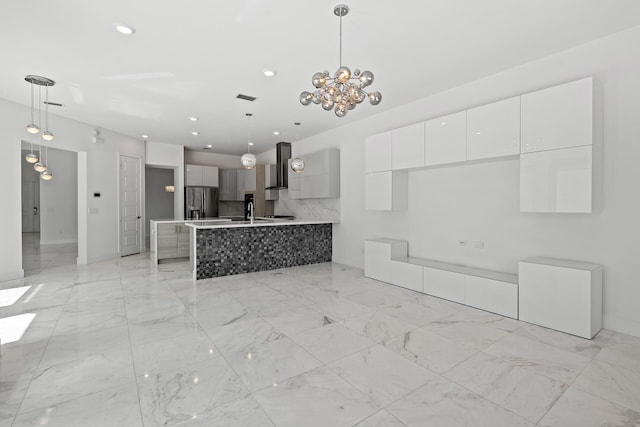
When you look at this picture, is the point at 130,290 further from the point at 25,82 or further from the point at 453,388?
the point at 453,388

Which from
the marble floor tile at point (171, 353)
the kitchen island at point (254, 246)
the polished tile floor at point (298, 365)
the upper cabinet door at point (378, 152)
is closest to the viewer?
the polished tile floor at point (298, 365)

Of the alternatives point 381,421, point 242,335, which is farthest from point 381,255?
point 381,421

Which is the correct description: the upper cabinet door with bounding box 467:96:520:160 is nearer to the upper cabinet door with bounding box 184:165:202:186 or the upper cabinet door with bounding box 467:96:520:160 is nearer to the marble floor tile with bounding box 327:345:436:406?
the marble floor tile with bounding box 327:345:436:406

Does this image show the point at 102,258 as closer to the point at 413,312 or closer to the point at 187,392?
the point at 187,392

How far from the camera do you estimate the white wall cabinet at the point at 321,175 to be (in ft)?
20.9

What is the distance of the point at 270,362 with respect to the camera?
2363 mm

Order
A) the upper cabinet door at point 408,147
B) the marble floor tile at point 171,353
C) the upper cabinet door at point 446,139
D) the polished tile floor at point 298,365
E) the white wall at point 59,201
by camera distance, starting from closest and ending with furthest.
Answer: the polished tile floor at point 298,365 < the marble floor tile at point 171,353 < the upper cabinet door at point 446,139 < the upper cabinet door at point 408,147 < the white wall at point 59,201

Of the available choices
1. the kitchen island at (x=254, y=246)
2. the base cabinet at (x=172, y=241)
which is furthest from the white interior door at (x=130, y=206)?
the kitchen island at (x=254, y=246)

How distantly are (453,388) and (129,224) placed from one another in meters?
7.87

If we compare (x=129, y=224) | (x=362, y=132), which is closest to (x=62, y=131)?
(x=129, y=224)

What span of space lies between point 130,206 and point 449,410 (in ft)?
26.3

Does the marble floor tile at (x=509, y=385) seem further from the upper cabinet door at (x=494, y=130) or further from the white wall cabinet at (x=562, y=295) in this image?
the upper cabinet door at (x=494, y=130)

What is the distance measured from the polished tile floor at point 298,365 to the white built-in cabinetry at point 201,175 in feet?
16.5

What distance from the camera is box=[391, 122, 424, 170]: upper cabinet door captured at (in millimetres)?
4402
